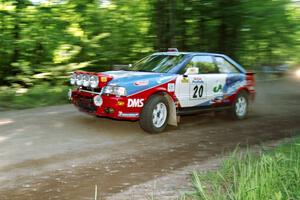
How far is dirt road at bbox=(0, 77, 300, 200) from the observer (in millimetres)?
5484

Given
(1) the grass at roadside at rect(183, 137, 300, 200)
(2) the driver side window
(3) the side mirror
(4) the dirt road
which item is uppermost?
(2) the driver side window

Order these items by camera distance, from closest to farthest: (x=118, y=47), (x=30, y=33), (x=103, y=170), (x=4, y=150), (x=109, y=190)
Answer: (x=109, y=190), (x=103, y=170), (x=4, y=150), (x=30, y=33), (x=118, y=47)

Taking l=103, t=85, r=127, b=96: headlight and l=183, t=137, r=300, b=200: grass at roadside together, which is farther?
l=103, t=85, r=127, b=96: headlight

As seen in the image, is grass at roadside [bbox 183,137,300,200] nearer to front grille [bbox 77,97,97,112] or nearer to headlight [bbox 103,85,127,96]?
headlight [bbox 103,85,127,96]

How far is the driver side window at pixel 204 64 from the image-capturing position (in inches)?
374

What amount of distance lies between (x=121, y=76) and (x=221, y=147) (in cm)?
227

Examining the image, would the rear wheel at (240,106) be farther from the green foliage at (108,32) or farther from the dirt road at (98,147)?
the green foliage at (108,32)

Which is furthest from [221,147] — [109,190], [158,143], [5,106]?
[5,106]

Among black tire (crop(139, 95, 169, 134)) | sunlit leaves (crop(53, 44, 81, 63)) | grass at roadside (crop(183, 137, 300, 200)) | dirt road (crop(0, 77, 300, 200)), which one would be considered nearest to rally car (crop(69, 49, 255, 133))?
black tire (crop(139, 95, 169, 134))

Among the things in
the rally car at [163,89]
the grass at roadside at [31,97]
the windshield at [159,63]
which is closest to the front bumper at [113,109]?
the rally car at [163,89]

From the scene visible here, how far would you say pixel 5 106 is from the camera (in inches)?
445

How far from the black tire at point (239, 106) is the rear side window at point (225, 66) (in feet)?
1.93

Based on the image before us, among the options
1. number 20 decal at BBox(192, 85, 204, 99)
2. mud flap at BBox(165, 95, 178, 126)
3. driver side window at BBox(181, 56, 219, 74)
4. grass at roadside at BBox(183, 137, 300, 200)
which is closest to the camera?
grass at roadside at BBox(183, 137, 300, 200)

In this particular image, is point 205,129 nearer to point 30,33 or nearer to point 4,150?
point 4,150
